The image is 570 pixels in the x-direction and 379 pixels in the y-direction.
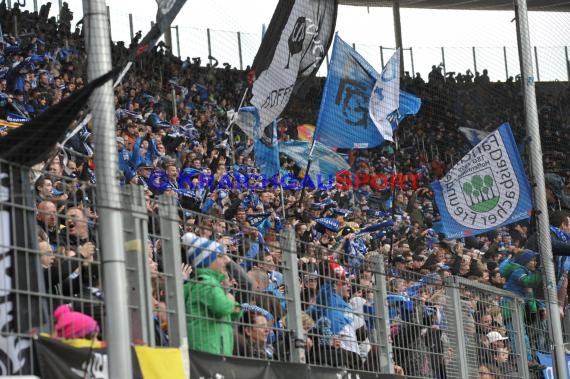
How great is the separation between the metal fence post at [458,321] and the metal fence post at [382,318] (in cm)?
95

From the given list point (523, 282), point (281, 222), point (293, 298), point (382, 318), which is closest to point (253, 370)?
point (293, 298)

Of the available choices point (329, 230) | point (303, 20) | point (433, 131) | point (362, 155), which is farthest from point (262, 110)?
point (433, 131)

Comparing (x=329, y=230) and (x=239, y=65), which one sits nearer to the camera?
(x=329, y=230)

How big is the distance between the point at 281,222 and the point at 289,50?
2.66 m

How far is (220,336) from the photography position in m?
6.84

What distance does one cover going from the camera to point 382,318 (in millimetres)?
8570

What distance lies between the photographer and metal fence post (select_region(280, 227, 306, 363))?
7578 millimetres

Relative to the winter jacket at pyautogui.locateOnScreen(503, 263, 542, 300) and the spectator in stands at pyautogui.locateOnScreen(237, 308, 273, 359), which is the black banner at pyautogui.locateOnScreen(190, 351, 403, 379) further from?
the winter jacket at pyautogui.locateOnScreen(503, 263, 542, 300)

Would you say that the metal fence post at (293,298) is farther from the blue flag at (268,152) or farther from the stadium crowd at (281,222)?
the blue flag at (268,152)

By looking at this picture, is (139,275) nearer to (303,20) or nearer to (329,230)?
(303,20)

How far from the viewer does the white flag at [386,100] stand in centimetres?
1777

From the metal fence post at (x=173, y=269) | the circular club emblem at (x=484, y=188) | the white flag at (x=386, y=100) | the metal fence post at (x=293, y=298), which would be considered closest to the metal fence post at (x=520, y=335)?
the circular club emblem at (x=484, y=188)

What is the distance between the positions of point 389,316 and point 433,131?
68.9ft

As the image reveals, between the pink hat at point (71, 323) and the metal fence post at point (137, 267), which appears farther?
the metal fence post at point (137, 267)
